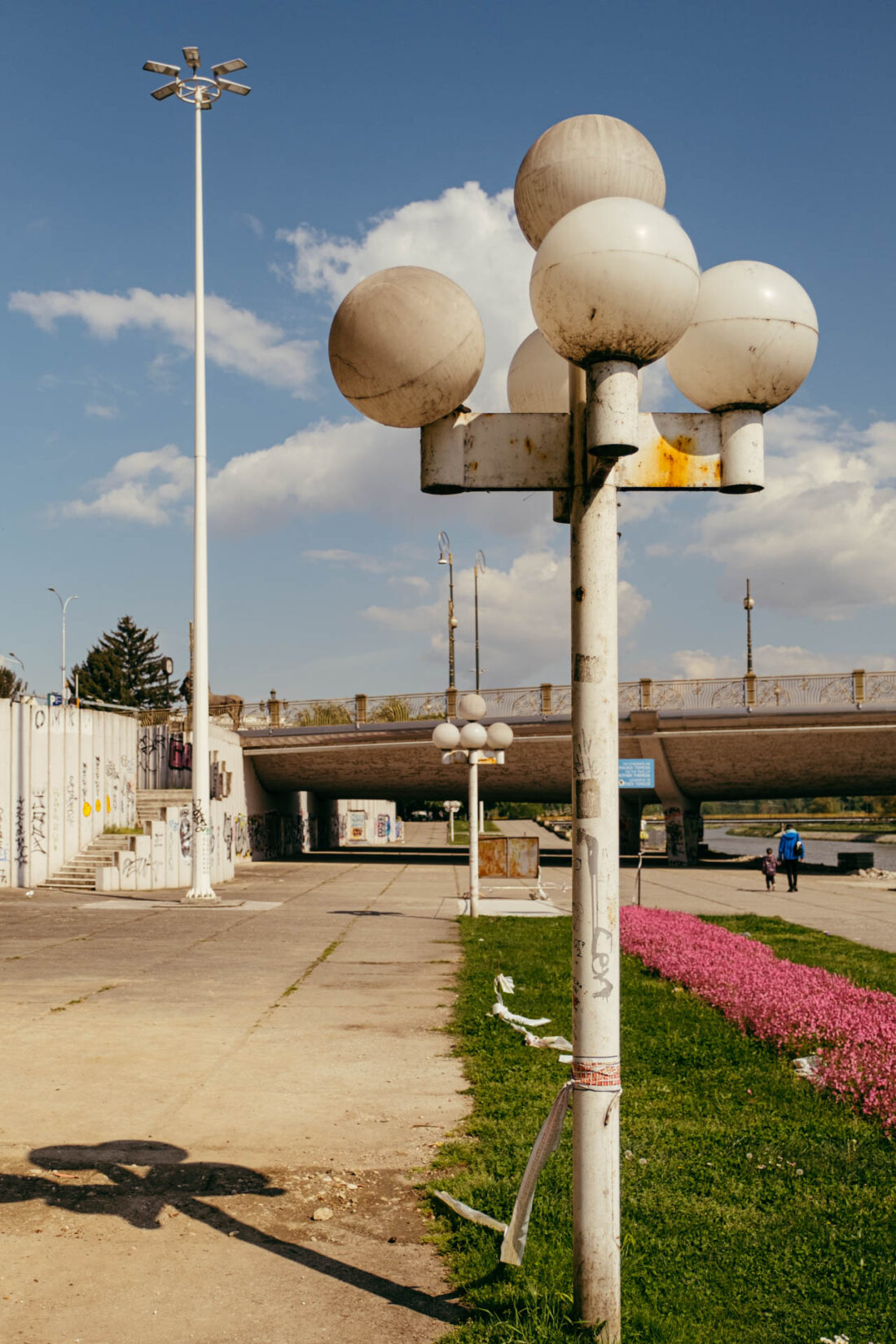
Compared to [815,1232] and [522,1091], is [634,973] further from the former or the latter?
[815,1232]

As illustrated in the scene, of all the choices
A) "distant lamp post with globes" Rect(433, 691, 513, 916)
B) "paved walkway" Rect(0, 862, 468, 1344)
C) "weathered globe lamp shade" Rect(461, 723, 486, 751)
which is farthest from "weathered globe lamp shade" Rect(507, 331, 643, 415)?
"weathered globe lamp shade" Rect(461, 723, 486, 751)

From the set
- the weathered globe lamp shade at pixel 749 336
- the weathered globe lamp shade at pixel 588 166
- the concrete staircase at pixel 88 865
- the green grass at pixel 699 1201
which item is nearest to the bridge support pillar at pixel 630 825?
the concrete staircase at pixel 88 865

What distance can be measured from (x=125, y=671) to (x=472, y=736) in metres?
89.2

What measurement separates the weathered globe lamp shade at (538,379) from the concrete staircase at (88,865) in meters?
24.1

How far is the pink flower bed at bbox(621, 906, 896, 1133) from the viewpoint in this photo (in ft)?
23.1

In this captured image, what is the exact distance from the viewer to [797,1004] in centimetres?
911

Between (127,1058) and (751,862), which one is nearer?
(127,1058)

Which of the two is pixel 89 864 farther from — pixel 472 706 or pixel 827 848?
pixel 827 848

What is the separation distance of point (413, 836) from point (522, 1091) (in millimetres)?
68906

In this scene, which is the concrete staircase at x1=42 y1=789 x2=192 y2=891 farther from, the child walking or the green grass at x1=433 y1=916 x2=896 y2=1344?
the green grass at x1=433 y1=916 x2=896 y2=1344

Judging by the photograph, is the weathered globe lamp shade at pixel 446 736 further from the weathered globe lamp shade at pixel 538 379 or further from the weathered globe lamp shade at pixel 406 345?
the weathered globe lamp shade at pixel 406 345

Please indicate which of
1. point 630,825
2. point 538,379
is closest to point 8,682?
point 630,825

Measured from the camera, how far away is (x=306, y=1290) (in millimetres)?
4320

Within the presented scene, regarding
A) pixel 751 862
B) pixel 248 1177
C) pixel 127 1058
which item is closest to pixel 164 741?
pixel 751 862
